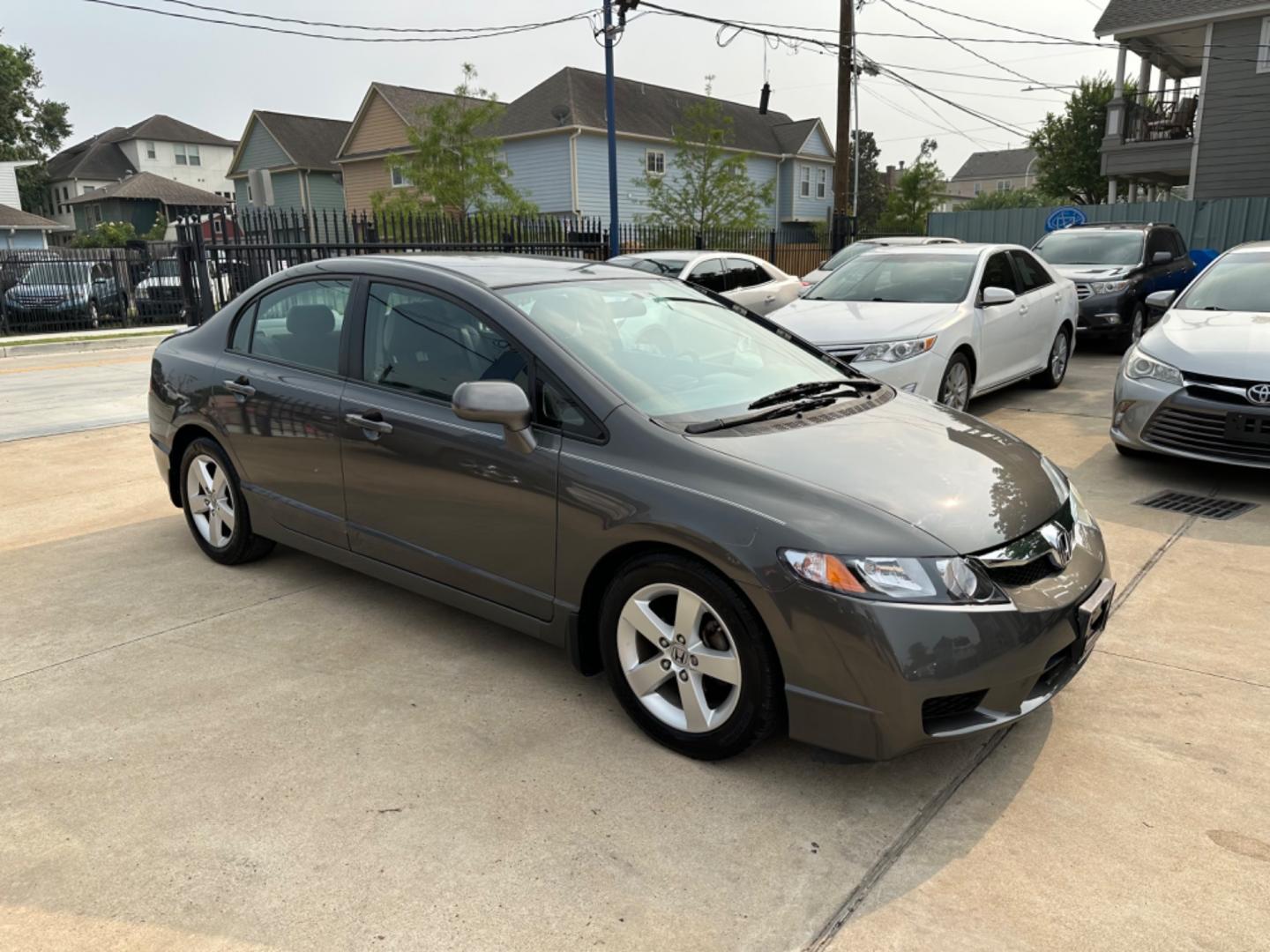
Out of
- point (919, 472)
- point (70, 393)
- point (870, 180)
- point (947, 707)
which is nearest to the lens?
point (947, 707)

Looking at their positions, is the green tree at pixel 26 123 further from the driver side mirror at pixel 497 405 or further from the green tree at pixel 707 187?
the driver side mirror at pixel 497 405

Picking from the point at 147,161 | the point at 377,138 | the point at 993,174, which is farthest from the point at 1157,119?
the point at 993,174

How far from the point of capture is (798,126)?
149 ft

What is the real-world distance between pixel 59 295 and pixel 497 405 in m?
22.5

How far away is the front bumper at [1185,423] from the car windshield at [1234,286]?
51.9 inches

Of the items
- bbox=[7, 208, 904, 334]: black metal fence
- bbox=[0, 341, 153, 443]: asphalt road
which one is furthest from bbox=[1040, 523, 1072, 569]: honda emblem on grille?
bbox=[7, 208, 904, 334]: black metal fence

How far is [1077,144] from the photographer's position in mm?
42969

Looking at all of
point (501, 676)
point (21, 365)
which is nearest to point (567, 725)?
point (501, 676)

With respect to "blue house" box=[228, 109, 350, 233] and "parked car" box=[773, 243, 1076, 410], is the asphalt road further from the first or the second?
"blue house" box=[228, 109, 350, 233]

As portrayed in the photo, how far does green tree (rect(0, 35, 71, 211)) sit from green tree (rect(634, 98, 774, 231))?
4373cm

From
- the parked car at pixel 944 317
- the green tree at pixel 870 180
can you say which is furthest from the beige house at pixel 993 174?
the parked car at pixel 944 317

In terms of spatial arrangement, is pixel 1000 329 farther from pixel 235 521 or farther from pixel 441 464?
pixel 235 521

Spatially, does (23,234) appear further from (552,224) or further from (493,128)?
(552,224)

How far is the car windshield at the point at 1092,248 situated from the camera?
12539 millimetres
